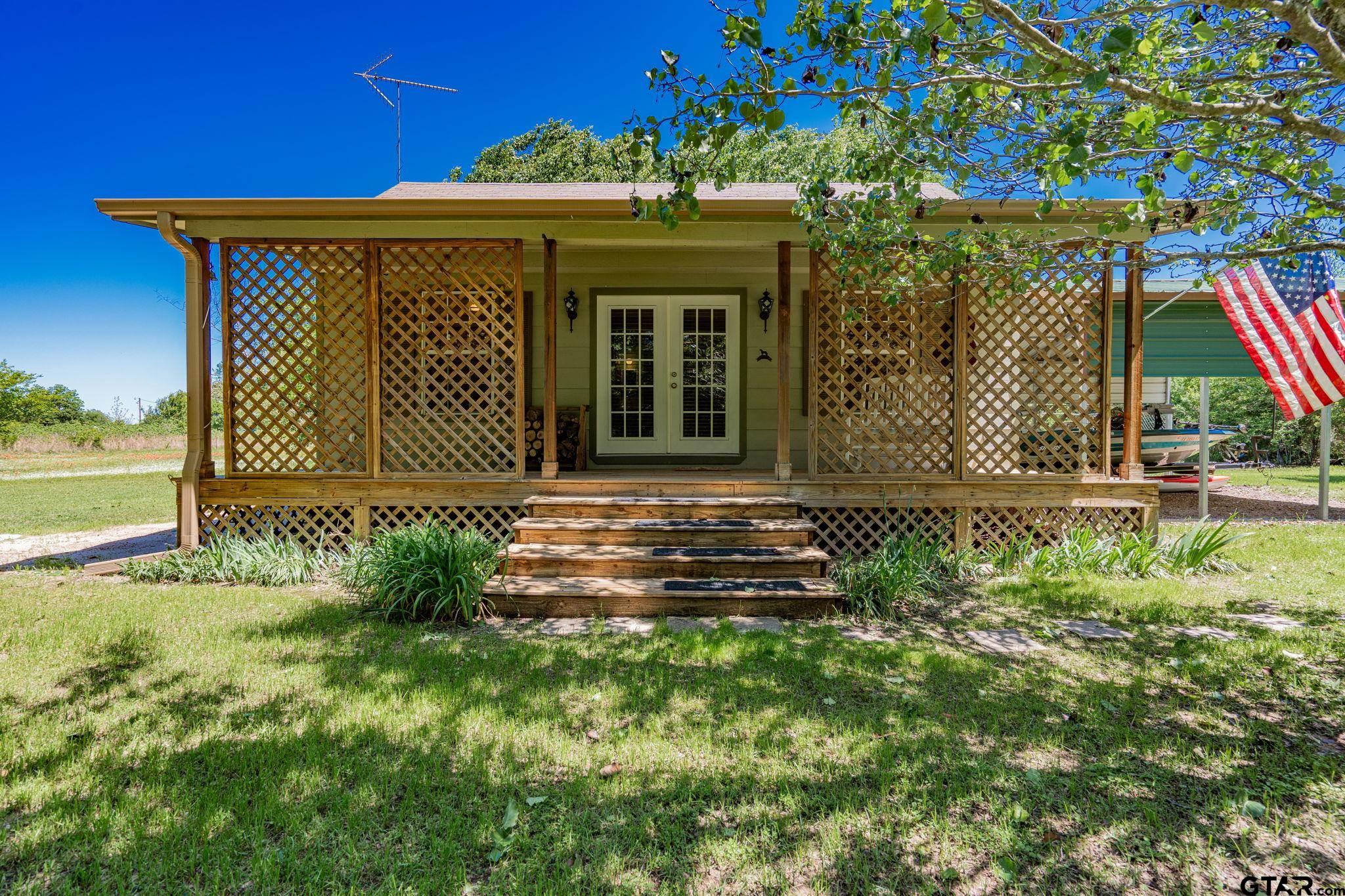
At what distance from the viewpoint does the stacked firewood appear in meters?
7.25

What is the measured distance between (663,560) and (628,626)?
68 cm

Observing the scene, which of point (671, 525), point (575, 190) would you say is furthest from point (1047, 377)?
point (575, 190)

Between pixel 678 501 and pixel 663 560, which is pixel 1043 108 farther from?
pixel 678 501

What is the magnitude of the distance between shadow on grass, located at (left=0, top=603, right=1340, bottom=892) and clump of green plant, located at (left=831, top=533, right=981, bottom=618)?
98 centimetres

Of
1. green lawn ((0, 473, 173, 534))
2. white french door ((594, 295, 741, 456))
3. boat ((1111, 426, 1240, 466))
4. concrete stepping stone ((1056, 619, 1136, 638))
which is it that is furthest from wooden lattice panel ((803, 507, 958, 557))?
green lawn ((0, 473, 173, 534))

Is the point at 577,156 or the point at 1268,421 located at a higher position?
the point at 577,156

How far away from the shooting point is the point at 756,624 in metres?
4.08

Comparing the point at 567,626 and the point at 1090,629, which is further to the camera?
the point at 567,626

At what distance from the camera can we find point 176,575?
5180mm

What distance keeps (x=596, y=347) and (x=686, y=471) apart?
6.25ft

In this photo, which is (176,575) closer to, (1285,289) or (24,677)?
(24,677)

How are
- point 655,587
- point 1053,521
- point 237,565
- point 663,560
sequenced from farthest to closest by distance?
point 1053,521, point 237,565, point 663,560, point 655,587

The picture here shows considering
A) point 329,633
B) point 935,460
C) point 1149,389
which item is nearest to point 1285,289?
point 935,460

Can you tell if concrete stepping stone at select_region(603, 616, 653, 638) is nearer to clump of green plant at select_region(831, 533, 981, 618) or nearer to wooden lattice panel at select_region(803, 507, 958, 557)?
clump of green plant at select_region(831, 533, 981, 618)
